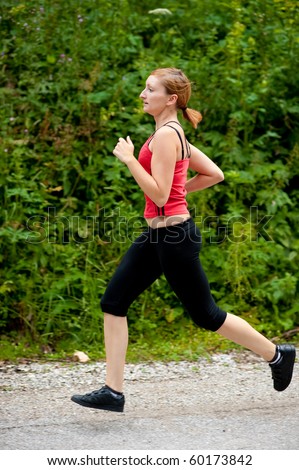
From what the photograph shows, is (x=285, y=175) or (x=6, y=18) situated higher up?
(x=6, y=18)

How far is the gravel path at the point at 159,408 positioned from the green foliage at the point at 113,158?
2.25ft

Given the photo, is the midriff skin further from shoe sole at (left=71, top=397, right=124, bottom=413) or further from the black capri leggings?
shoe sole at (left=71, top=397, right=124, bottom=413)

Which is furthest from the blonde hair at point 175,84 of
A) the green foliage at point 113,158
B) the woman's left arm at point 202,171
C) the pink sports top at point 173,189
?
the green foliage at point 113,158

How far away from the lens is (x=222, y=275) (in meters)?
6.58

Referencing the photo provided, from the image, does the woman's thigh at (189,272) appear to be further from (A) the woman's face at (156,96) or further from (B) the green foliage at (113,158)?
(B) the green foliage at (113,158)

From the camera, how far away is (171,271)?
4508 mm

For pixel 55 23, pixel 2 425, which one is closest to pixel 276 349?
pixel 2 425

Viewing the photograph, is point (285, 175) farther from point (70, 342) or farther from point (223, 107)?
point (70, 342)

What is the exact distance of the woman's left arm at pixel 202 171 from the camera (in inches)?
186

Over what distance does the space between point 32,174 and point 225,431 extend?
3200 millimetres

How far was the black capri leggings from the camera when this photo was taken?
4469mm

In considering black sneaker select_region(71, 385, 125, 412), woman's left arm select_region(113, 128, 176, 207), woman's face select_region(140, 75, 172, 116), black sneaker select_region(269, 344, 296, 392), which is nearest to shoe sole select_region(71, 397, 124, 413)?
black sneaker select_region(71, 385, 125, 412)

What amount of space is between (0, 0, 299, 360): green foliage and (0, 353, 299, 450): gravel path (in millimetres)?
685

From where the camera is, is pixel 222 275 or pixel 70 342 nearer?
pixel 70 342
